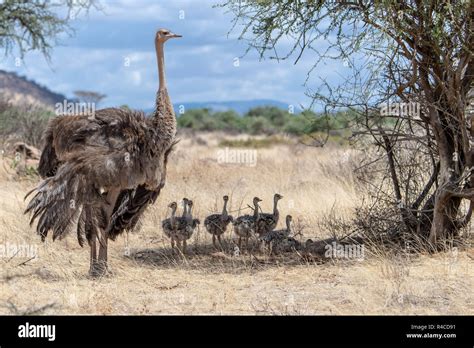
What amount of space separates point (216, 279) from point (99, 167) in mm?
1790

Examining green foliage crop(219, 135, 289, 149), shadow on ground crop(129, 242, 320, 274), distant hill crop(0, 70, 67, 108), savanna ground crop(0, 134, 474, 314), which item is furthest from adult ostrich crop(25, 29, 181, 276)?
distant hill crop(0, 70, 67, 108)

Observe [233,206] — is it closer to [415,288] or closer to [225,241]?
[225,241]

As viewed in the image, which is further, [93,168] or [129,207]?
[129,207]

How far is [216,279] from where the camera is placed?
9.51 m

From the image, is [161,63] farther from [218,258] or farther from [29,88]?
[29,88]

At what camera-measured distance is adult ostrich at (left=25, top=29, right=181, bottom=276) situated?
9.45 meters

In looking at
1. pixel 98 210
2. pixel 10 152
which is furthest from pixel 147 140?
pixel 10 152

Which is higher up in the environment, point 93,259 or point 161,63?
point 161,63

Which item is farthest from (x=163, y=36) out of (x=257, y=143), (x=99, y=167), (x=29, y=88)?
→ (x=29, y=88)

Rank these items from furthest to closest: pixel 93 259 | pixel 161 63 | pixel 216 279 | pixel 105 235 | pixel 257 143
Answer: pixel 257 143 → pixel 161 63 → pixel 105 235 → pixel 93 259 → pixel 216 279

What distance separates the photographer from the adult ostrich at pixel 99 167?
31.0 feet

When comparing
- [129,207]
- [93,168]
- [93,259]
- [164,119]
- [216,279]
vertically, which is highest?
[164,119]

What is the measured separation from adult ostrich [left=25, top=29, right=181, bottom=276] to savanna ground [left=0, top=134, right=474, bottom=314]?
1.96ft

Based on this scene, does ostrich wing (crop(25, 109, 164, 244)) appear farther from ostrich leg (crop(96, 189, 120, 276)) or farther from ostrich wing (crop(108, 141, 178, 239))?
ostrich wing (crop(108, 141, 178, 239))
